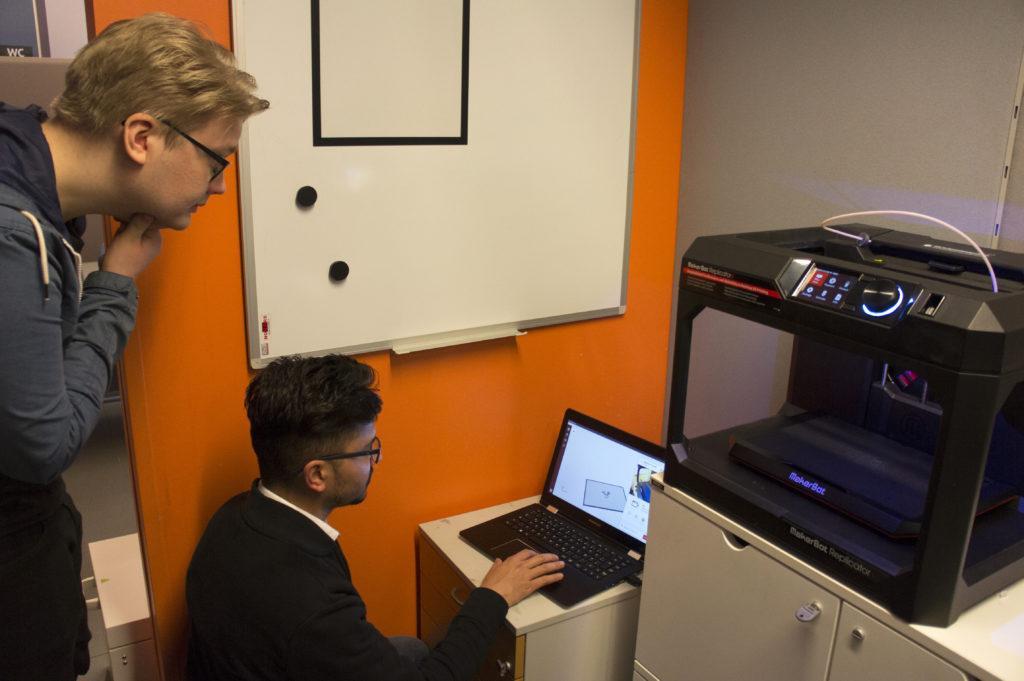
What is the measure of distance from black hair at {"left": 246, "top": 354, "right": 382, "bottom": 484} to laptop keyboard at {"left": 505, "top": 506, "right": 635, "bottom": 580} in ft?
2.07

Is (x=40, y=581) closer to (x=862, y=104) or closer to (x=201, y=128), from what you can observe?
(x=201, y=128)

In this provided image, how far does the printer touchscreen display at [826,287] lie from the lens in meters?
1.10

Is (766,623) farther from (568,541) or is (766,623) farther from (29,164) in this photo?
(29,164)

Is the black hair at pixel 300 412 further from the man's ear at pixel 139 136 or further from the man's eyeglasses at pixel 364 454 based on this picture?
the man's ear at pixel 139 136

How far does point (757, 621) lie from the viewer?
126 centimetres

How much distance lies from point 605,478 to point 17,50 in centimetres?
368

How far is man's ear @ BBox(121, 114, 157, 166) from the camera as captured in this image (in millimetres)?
1056

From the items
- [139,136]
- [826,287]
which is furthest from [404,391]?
[826,287]

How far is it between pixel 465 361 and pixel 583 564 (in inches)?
20.7

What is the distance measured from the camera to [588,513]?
2.00 metres

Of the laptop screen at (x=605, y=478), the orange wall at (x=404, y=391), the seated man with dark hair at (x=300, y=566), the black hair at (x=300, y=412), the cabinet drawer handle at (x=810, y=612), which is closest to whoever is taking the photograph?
the cabinet drawer handle at (x=810, y=612)

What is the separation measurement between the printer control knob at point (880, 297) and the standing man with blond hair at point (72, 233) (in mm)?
863

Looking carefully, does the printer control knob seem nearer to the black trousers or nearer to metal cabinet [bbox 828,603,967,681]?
metal cabinet [bbox 828,603,967,681]

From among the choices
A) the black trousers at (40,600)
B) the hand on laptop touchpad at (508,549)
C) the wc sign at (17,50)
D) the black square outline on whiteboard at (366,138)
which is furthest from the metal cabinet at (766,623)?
the wc sign at (17,50)
